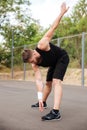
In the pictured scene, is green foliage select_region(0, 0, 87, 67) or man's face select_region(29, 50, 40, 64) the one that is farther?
green foliage select_region(0, 0, 87, 67)

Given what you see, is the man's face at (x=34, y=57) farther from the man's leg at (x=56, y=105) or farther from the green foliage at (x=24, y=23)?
the green foliage at (x=24, y=23)

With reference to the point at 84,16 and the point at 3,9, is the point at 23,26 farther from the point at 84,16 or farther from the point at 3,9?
the point at 84,16

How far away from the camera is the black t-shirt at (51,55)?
5.95 m

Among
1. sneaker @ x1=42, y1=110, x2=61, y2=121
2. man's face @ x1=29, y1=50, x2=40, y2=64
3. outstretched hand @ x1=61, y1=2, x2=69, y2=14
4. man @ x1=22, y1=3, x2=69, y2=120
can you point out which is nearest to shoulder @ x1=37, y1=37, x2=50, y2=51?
man @ x1=22, y1=3, x2=69, y2=120

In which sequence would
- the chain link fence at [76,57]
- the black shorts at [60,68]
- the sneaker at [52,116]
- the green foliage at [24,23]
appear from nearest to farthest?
the sneaker at [52,116] → the black shorts at [60,68] → the chain link fence at [76,57] → the green foliage at [24,23]

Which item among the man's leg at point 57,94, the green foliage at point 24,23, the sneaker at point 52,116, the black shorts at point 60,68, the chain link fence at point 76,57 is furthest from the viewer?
the green foliage at point 24,23

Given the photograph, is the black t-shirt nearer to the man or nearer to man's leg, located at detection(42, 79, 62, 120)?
the man

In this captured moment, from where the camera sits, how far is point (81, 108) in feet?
23.7

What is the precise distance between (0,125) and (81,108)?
217 centimetres

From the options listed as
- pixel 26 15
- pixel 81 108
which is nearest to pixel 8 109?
pixel 81 108

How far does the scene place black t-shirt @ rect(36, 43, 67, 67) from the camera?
5.95 meters

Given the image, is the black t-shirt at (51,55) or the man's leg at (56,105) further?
the black t-shirt at (51,55)

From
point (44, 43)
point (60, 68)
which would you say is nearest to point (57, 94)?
point (60, 68)

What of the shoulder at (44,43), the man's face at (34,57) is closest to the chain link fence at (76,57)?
the man's face at (34,57)
